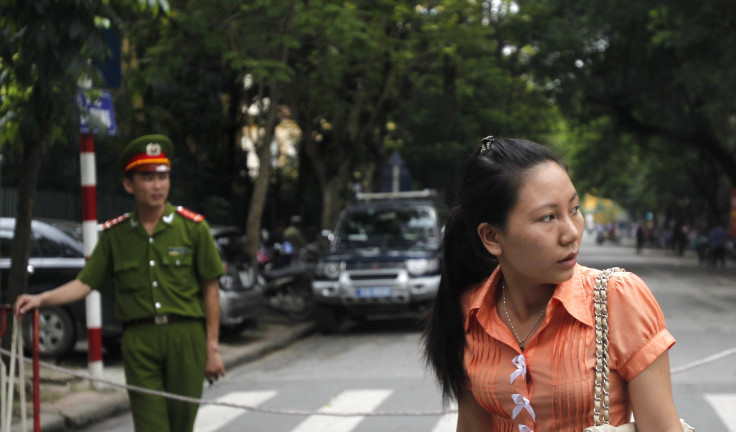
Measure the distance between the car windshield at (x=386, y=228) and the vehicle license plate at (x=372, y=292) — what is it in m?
1.15

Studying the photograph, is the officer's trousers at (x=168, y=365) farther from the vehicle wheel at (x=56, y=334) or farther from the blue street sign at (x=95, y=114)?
the vehicle wheel at (x=56, y=334)

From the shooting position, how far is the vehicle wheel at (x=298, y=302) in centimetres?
1584

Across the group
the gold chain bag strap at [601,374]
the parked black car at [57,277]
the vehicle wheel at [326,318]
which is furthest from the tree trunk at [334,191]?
the gold chain bag strap at [601,374]

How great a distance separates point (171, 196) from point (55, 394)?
8989 mm

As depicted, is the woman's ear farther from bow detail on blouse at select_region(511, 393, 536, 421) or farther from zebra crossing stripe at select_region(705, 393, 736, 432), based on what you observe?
zebra crossing stripe at select_region(705, 393, 736, 432)

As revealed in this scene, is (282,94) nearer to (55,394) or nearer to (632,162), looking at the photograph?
(55,394)

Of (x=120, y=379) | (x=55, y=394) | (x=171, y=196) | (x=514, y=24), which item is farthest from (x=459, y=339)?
(x=514, y=24)

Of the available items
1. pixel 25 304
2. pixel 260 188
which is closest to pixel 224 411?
pixel 25 304

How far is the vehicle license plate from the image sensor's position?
13.7m

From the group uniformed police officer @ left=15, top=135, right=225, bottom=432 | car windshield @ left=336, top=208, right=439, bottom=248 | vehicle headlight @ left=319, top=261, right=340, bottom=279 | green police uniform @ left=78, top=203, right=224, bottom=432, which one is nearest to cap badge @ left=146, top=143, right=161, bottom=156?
uniformed police officer @ left=15, top=135, right=225, bottom=432

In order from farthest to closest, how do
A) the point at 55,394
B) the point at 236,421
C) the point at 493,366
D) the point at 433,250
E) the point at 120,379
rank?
the point at 433,250 → the point at 120,379 → the point at 55,394 → the point at 236,421 → the point at 493,366

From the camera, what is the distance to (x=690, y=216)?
6400 cm

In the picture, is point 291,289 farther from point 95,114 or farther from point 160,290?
point 160,290

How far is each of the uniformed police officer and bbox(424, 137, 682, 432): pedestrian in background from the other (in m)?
2.46
